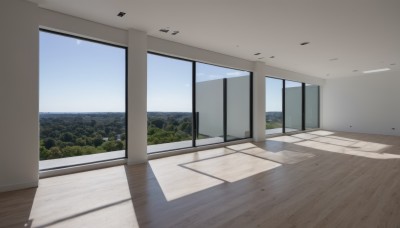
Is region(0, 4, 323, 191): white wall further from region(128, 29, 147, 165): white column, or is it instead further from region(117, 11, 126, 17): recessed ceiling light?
region(128, 29, 147, 165): white column

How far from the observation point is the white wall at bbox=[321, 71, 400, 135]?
32.9 ft

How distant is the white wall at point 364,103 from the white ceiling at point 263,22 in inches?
184

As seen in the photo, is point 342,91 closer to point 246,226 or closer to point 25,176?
point 246,226

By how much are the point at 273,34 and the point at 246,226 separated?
431 cm

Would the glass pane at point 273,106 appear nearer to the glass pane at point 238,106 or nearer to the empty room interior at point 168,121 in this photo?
the glass pane at point 238,106

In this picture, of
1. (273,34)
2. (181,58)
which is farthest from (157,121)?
(273,34)

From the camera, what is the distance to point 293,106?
35.9 ft

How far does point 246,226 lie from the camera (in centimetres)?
243

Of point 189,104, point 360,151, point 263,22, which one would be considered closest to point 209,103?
point 189,104

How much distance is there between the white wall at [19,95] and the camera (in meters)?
3.40

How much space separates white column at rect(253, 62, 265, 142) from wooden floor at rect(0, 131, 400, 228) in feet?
9.82

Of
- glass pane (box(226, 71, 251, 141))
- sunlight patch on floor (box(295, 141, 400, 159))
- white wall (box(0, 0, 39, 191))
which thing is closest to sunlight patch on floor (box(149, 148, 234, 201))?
white wall (box(0, 0, 39, 191))

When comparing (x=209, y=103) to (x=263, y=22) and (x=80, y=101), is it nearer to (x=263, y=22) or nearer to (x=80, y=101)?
(x=263, y=22)

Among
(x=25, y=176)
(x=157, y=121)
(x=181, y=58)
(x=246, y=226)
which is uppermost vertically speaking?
(x=181, y=58)
